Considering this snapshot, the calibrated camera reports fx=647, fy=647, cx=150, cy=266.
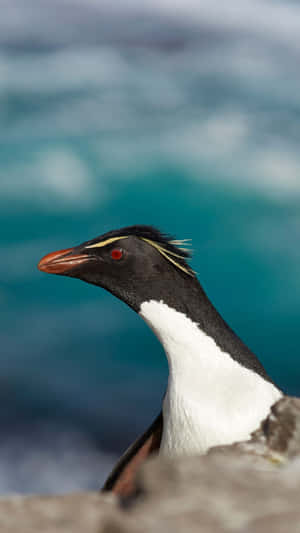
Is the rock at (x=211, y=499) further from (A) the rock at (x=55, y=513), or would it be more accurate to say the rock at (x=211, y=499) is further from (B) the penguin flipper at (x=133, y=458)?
(B) the penguin flipper at (x=133, y=458)

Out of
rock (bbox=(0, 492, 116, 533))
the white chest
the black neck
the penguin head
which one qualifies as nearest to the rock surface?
rock (bbox=(0, 492, 116, 533))

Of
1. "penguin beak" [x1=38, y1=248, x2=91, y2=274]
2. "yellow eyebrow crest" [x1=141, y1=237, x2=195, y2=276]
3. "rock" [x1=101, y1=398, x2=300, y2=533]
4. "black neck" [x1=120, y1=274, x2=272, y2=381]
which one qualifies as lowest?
"rock" [x1=101, y1=398, x2=300, y2=533]

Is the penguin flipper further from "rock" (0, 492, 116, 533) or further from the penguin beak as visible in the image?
"rock" (0, 492, 116, 533)

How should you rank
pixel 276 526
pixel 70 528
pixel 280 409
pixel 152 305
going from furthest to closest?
pixel 152 305, pixel 280 409, pixel 70 528, pixel 276 526

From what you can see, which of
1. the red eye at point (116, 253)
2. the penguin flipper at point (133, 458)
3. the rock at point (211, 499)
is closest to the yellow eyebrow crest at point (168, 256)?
Result: the red eye at point (116, 253)

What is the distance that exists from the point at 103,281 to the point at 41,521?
8.34ft

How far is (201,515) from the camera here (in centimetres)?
139

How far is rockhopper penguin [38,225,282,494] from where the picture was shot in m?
3.64

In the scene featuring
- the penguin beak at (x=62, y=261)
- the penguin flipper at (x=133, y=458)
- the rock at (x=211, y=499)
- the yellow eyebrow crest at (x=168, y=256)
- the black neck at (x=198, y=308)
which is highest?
the penguin beak at (x=62, y=261)

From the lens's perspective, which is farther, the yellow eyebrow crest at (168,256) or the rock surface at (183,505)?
the yellow eyebrow crest at (168,256)

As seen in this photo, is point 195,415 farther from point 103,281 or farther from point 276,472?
point 276,472

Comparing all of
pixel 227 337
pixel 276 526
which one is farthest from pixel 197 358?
pixel 276 526

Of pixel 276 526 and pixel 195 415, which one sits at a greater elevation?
pixel 195 415

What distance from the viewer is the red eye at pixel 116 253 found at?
13.1 ft
